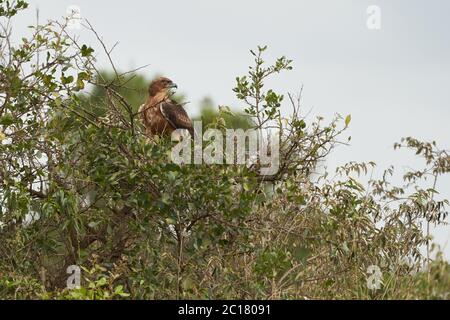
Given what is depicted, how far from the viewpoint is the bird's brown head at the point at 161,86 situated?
11.8 m

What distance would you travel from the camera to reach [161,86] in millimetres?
11836

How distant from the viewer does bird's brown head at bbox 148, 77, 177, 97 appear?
11.8 metres

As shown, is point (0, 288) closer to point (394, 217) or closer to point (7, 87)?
point (7, 87)

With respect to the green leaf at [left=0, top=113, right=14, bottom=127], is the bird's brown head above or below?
Answer: above

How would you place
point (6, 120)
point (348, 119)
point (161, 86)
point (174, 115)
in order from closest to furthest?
1. point (6, 120)
2. point (348, 119)
3. point (174, 115)
4. point (161, 86)

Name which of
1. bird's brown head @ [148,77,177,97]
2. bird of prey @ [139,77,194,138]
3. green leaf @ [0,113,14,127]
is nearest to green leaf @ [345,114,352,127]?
bird of prey @ [139,77,194,138]

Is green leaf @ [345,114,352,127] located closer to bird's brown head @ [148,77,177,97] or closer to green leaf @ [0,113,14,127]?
green leaf @ [0,113,14,127]

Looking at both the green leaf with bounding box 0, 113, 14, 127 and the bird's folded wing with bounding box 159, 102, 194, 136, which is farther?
the bird's folded wing with bounding box 159, 102, 194, 136

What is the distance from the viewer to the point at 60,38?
9203 millimetres

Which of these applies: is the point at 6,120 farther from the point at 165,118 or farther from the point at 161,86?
the point at 161,86

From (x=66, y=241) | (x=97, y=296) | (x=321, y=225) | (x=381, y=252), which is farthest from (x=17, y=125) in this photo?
(x=381, y=252)

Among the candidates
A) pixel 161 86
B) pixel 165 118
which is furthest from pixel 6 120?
pixel 161 86

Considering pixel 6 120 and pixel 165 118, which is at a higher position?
pixel 165 118
